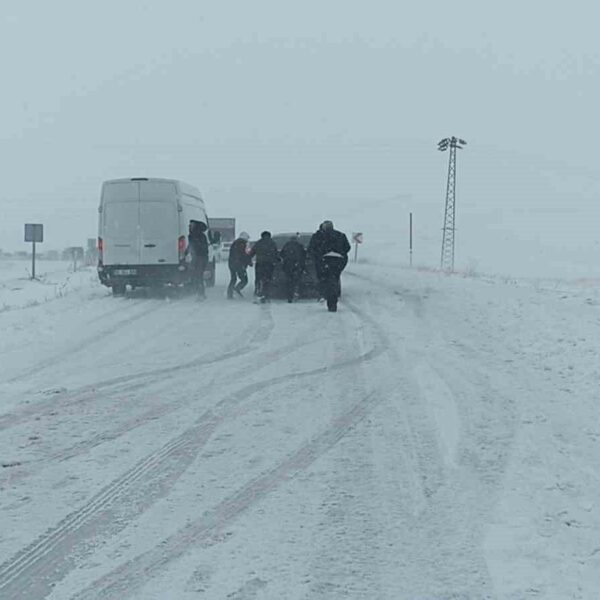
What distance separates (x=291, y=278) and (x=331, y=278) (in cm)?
251

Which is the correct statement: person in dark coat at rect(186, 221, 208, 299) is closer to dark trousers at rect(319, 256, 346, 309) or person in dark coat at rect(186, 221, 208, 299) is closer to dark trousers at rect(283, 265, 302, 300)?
dark trousers at rect(283, 265, 302, 300)

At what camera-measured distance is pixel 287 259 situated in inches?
737

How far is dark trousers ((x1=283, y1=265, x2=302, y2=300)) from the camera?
18.8m

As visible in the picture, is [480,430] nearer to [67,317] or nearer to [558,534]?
[558,534]

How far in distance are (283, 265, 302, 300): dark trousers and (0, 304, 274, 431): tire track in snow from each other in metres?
6.05

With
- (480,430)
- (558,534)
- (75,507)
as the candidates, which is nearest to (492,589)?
(558,534)

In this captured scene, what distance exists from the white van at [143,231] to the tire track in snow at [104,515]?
12975mm

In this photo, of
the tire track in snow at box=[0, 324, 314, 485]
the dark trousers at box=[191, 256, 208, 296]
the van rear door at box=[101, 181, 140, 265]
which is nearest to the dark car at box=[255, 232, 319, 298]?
the dark trousers at box=[191, 256, 208, 296]

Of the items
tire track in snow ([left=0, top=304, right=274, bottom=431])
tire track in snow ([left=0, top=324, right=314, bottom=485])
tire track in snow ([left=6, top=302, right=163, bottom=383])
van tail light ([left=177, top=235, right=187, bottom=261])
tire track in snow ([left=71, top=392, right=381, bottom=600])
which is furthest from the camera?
van tail light ([left=177, top=235, right=187, bottom=261])

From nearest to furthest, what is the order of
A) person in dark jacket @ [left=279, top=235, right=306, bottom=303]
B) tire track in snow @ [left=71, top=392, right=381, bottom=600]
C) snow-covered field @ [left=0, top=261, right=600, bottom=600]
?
tire track in snow @ [left=71, top=392, right=381, bottom=600], snow-covered field @ [left=0, top=261, right=600, bottom=600], person in dark jacket @ [left=279, top=235, right=306, bottom=303]

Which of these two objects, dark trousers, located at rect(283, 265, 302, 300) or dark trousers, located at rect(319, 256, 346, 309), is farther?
dark trousers, located at rect(283, 265, 302, 300)

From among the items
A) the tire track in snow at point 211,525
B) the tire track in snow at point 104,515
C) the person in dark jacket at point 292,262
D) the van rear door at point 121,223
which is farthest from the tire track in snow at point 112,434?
the van rear door at point 121,223

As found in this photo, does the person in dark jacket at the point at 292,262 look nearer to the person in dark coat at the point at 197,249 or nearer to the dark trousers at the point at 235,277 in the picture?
the dark trousers at the point at 235,277

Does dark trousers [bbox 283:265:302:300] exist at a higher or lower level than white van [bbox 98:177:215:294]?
lower
